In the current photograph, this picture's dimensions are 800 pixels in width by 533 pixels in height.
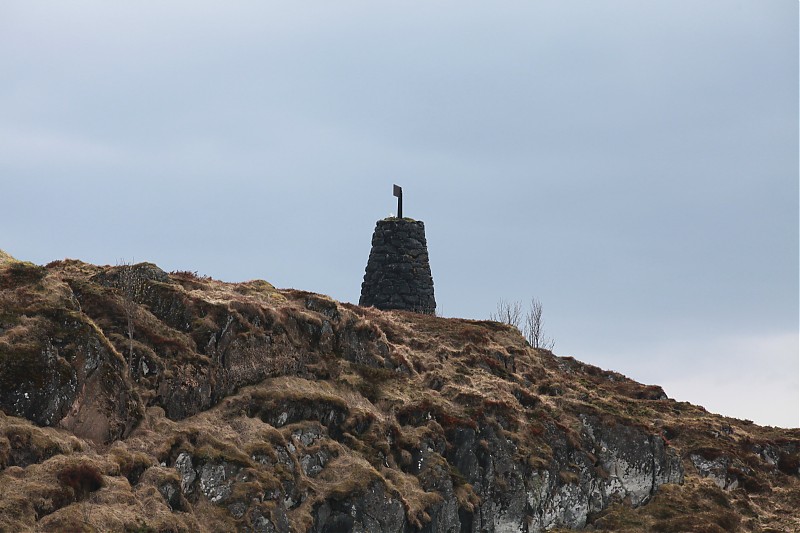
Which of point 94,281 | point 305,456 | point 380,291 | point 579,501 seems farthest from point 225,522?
point 380,291

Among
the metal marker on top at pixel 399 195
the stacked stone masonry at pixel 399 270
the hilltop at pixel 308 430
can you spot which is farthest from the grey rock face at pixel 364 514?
the metal marker on top at pixel 399 195

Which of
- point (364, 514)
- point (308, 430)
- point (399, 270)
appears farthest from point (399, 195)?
point (364, 514)

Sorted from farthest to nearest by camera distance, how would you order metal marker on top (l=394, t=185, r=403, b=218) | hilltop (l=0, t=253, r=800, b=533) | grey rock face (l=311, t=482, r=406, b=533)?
metal marker on top (l=394, t=185, r=403, b=218) < grey rock face (l=311, t=482, r=406, b=533) < hilltop (l=0, t=253, r=800, b=533)

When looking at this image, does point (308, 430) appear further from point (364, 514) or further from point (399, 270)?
point (399, 270)

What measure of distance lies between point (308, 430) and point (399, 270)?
3342 centimetres

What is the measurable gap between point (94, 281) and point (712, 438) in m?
39.1

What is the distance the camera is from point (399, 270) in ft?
246

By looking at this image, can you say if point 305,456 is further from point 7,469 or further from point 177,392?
point 7,469

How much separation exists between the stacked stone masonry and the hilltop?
1243 cm

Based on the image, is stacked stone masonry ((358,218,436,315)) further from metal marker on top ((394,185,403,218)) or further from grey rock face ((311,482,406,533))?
grey rock face ((311,482,406,533))

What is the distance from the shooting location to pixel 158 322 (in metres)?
44.0

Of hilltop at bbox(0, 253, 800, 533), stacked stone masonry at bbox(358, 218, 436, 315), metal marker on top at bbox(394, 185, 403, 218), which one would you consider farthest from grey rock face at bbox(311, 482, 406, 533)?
metal marker on top at bbox(394, 185, 403, 218)

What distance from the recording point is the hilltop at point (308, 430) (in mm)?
35344

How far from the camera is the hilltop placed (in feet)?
116
